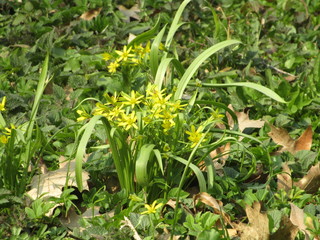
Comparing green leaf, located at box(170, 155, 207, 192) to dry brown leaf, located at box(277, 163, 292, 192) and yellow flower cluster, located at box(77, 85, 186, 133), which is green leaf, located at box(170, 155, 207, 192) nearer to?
yellow flower cluster, located at box(77, 85, 186, 133)

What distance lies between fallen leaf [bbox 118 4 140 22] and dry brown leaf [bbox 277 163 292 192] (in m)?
1.97

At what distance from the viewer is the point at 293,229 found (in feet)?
7.07

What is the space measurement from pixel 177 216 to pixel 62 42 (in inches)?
75.3

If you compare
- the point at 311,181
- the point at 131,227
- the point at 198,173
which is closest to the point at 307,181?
the point at 311,181

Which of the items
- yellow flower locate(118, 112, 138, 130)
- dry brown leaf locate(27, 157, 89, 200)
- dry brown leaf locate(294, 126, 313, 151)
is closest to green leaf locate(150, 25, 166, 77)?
yellow flower locate(118, 112, 138, 130)

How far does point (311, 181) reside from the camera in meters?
2.58

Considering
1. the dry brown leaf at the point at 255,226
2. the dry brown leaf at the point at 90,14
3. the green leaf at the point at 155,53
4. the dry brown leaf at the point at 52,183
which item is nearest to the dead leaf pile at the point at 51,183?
the dry brown leaf at the point at 52,183

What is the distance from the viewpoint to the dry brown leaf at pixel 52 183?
2.42 meters

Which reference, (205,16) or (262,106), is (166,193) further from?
(205,16)

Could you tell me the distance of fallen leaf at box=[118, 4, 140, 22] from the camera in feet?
13.7

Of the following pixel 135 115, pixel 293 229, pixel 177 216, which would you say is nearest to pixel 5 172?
pixel 135 115

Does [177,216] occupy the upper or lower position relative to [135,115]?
lower

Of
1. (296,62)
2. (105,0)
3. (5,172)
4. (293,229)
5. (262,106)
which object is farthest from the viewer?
(105,0)

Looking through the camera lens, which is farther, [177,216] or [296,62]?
[296,62]
